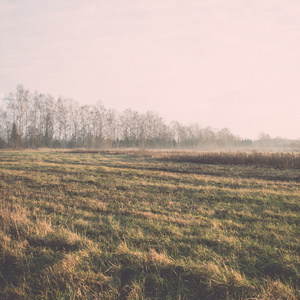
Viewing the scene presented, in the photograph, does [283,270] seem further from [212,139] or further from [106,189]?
[212,139]

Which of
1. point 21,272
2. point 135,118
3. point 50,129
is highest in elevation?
point 135,118

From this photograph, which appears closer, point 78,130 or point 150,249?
point 150,249

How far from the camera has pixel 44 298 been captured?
2.19m

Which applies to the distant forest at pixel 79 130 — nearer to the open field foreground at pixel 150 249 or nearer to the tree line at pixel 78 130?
the tree line at pixel 78 130

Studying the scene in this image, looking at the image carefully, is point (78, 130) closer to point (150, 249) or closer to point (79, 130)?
point (79, 130)

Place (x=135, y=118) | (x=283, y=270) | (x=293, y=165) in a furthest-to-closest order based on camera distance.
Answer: (x=135, y=118) → (x=293, y=165) → (x=283, y=270)

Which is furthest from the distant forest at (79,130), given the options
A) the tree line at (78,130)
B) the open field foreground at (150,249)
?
the open field foreground at (150,249)

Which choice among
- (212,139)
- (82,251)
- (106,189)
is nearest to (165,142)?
(212,139)

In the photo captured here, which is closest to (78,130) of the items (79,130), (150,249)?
(79,130)

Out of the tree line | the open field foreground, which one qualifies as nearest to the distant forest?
the tree line

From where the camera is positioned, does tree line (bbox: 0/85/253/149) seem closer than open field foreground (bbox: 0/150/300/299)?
No

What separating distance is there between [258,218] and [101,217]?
3889 mm

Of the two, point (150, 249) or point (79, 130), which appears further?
point (79, 130)

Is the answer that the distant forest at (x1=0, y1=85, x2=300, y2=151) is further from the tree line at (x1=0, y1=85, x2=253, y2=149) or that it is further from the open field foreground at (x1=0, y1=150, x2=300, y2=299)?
the open field foreground at (x1=0, y1=150, x2=300, y2=299)
